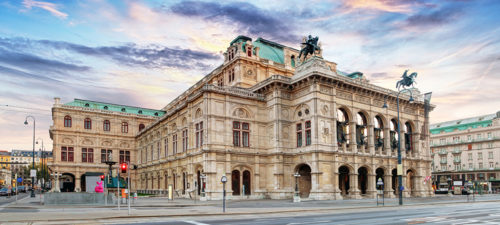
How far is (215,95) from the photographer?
48.9m

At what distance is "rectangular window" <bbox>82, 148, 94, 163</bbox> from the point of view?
8331 centimetres

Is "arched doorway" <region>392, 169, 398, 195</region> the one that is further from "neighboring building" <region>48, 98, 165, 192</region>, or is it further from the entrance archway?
"neighboring building" <region>48, 98, 165, 192</region>

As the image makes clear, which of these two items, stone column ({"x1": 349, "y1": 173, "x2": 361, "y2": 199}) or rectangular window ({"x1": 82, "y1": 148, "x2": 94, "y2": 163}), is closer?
stone column ({"x1": 349, "y1": 173, "x2": 361, "y2": 199})

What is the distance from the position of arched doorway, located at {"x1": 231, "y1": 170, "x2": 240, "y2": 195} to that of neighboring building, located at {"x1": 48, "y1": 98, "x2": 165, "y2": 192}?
124 feet

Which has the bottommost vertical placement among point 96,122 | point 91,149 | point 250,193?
point 250,193

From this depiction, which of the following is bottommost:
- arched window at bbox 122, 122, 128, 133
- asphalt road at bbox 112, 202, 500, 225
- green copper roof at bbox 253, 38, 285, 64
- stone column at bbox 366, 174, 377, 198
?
stone column at bbox 366, 174, 377, 198

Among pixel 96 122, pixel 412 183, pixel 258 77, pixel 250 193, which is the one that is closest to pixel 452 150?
Answer: pixel 412 183

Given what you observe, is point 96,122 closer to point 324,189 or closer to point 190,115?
point 190,115

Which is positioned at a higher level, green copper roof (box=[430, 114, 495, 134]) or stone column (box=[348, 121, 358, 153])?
green copper roof (box=[430, 114, 495, 134])

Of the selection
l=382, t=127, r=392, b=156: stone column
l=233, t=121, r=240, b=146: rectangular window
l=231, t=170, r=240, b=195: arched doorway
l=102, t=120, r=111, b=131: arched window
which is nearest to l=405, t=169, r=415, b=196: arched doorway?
l=382, t=127, r=392, b=156: stone column

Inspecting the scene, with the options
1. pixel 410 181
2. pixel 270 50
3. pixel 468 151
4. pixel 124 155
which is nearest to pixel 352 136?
pixel 410 181

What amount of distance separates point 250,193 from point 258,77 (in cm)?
1870

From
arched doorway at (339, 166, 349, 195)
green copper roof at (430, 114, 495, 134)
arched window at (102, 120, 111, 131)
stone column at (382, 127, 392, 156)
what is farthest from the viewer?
green copper roof at (430, 114, 495, 134)

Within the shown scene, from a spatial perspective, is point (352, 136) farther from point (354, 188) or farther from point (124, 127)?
point (124, 127)
